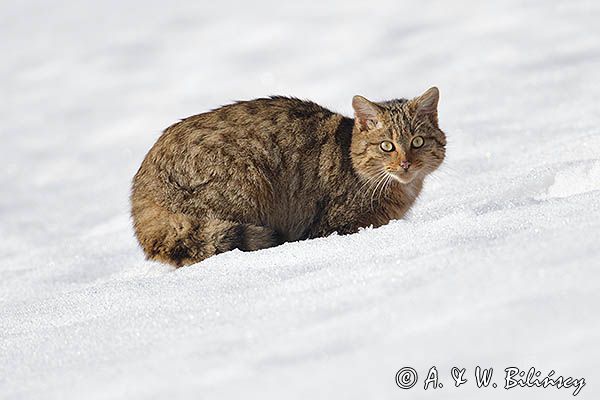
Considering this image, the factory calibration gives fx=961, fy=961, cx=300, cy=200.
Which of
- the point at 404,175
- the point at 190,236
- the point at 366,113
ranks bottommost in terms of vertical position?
the point at 190,236

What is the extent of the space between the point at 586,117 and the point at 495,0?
187 inches

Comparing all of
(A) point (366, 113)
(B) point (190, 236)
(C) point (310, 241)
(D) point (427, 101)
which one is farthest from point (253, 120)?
(C) point (310, 241)

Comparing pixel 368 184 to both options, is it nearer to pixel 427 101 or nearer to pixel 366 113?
pixel 366 113

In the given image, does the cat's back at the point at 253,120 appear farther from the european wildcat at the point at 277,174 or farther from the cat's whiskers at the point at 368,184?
the cat's whiskers at the point at 368,184

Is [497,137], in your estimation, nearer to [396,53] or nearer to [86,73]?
[396,53]

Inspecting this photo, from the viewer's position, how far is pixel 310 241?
161 inches

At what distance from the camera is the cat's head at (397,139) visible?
496 cm

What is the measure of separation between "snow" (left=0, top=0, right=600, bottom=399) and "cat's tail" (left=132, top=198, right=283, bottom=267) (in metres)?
0.17

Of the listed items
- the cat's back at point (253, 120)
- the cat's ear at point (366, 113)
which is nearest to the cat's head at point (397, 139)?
the cat's ear at point (366, 113)

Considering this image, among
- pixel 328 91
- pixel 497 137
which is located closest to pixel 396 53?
pixel 328 91

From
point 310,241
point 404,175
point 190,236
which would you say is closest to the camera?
point 310,241

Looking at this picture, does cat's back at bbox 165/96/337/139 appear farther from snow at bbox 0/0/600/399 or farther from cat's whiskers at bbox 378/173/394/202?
snow at bbox 0/0/600/399

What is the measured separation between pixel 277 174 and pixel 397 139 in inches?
25.4

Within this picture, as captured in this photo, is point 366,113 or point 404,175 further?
point 366,113
